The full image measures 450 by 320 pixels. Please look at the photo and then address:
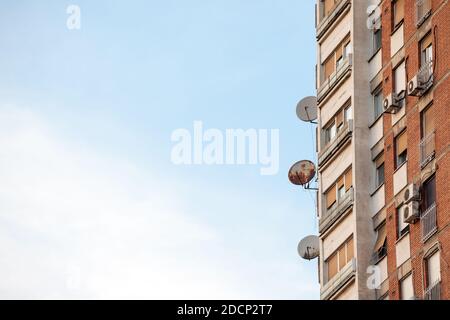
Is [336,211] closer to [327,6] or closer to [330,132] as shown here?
[330,132]

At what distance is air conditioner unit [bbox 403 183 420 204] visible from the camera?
5338cm

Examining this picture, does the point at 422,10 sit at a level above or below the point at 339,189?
above

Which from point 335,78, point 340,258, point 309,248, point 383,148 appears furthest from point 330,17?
point 340,258

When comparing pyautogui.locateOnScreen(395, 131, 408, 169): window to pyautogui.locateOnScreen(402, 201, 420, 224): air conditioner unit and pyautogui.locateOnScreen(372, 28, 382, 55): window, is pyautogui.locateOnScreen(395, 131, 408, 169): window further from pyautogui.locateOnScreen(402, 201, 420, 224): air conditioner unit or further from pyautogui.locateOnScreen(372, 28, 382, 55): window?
pyautogui.locateOnScreen(372, 28, 382, 55): window

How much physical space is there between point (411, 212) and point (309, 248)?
36.1ft

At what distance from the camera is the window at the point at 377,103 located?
194 ft

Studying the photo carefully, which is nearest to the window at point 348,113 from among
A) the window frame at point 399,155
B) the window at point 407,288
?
the window frame at point 399,155

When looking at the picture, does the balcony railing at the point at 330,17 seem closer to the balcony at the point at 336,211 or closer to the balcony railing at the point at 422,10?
the balcony railing at the point at 422,10

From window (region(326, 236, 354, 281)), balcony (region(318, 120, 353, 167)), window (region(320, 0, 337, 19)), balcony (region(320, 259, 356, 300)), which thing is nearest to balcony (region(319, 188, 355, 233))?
window (region(326, 236, 354, 281))

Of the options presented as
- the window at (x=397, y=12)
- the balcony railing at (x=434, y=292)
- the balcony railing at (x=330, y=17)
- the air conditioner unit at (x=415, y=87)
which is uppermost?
the balcony railing at (x=330, y=17)

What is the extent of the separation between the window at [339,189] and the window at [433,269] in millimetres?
8219

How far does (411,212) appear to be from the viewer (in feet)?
175

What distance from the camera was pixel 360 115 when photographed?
60.0 metres
